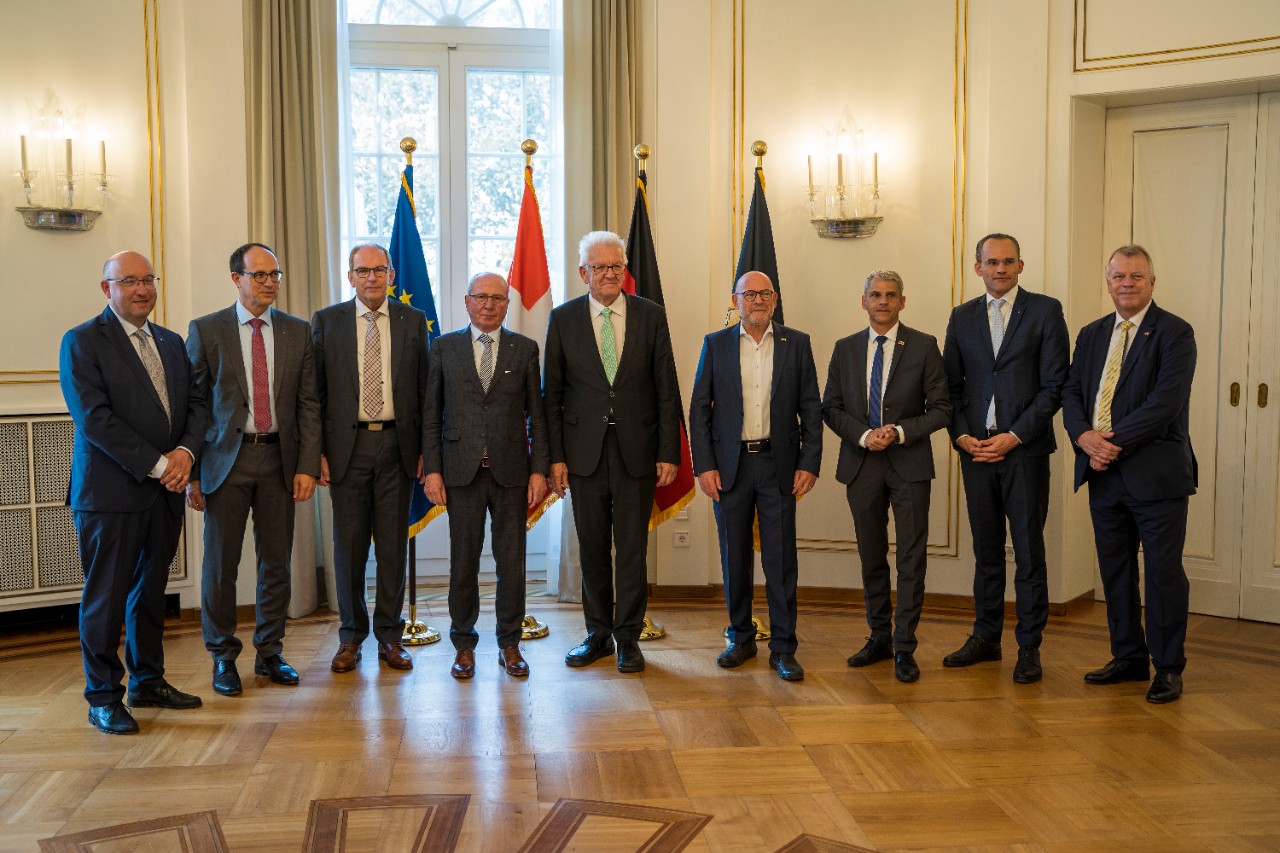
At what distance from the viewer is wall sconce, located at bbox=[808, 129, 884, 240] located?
5.71 meters

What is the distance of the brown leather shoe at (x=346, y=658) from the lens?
448 centimetres

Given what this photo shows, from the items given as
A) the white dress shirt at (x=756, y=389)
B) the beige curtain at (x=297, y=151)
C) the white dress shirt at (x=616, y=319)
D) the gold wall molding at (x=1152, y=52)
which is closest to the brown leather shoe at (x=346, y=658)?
the beige curtain at (x=297, y=151)

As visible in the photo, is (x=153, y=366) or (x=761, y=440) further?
(x=761, y=440)

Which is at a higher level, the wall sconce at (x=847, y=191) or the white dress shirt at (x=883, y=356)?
the wall sconce at (x=847, y=191)

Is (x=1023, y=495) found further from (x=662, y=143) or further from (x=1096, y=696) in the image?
(x=662, y=143)

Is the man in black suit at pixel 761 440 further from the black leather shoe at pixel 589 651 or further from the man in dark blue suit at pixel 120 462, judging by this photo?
the man in dark blue suit at pixel 120 462

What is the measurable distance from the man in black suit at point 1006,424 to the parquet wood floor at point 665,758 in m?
0.29

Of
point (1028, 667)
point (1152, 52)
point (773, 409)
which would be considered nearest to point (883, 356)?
point (773, 409)

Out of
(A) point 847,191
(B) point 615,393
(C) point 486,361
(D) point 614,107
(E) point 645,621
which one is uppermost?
(D) point 614,107

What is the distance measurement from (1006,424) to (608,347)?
1.61 m

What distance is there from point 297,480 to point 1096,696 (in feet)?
10.3

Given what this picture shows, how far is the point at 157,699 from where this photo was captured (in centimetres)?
402

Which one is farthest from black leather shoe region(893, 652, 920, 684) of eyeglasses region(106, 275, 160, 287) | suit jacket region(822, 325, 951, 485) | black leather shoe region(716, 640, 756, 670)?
eyeglasses region(106, 275, 160, 287)

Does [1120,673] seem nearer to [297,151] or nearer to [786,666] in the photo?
[786,666]
